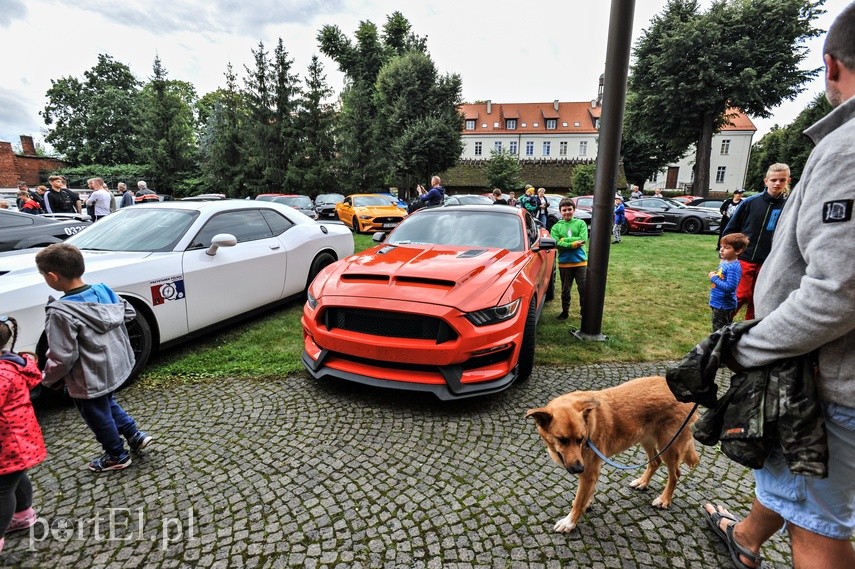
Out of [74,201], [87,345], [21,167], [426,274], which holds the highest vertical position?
[21,167]

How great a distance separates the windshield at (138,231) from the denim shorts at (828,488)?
16.1 ft

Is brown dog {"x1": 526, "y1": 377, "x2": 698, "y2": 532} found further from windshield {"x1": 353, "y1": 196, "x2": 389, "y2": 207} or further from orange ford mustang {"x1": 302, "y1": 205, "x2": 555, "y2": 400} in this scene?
windshield {"x1": 353, "y1": 196, "x2": 389, "y2": 207}

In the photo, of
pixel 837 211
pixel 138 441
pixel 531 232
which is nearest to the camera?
pixel 837 211

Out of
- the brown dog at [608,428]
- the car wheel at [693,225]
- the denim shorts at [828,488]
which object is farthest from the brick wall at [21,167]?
the car wheel at [693,225]

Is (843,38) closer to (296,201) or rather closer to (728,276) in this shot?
(728,276)

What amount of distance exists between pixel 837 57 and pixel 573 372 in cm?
333

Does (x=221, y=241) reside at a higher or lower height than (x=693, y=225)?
higher

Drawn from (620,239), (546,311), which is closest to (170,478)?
(546,311)

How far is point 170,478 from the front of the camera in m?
→ 2.60

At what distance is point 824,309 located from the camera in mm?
1105

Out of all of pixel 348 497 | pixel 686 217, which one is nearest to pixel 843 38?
pixel 348 497

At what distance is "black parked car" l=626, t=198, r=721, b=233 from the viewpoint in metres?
15.6

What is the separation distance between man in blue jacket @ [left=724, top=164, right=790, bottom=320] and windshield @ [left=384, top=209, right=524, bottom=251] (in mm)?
2352

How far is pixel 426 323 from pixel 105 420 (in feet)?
7.12
